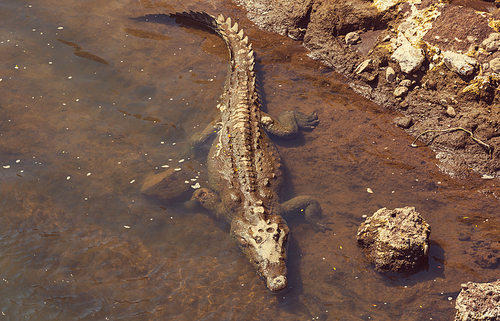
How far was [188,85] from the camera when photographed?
7453mm

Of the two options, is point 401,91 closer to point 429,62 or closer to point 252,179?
point 429,62

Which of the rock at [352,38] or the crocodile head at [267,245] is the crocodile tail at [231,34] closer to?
the rock at [352,38]

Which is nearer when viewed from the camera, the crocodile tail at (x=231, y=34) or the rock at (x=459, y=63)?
the rock at (x=459, y=63)

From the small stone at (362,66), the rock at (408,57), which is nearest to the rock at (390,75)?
the rock at (408,57)

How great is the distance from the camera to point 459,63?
613 centimetres

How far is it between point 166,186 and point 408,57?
587 centimetres

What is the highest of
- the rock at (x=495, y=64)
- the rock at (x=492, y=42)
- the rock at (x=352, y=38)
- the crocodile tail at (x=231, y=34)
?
the rock at (x=492, y=42)

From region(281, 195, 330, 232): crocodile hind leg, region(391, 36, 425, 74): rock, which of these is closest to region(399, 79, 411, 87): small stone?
region(391, 36, 425, 74): rock

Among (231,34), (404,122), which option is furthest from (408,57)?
(231,34)

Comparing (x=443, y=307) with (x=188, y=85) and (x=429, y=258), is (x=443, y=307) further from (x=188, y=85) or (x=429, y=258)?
(x=188, y=85)

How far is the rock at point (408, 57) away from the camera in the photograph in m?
6.59

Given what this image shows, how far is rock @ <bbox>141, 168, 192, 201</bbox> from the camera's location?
5746 mm

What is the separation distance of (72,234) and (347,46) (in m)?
7.45

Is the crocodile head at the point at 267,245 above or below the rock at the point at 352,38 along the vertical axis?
below
